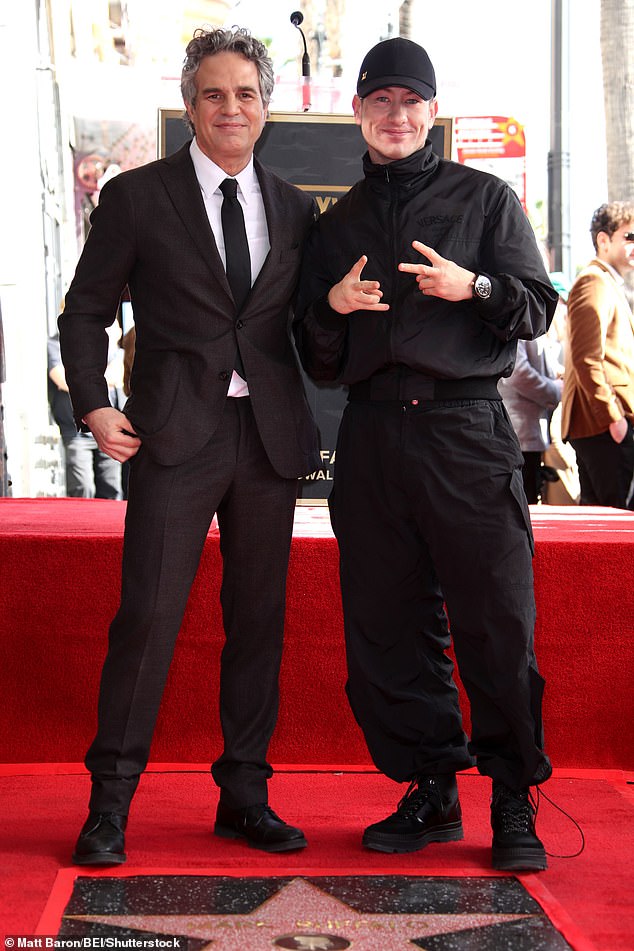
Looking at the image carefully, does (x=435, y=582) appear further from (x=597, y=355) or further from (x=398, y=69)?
(x=597, y=355)

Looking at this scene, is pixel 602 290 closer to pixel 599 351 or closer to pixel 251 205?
pixel 599 351

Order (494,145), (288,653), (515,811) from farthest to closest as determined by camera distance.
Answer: (494,145)
(288,653)
(515,811)

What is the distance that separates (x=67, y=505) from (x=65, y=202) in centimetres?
709

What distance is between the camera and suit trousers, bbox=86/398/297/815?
2.65 m

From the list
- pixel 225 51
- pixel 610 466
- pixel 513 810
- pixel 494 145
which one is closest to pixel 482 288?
pixel 225 51

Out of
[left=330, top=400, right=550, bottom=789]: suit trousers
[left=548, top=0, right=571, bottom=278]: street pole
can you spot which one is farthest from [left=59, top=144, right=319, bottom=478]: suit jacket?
[left=548, top=0, right=571, bottom=278]: street pole

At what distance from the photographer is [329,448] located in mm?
4453

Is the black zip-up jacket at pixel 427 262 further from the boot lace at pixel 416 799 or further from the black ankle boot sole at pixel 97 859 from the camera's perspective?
the black ankle boot sole at pixel 97 859

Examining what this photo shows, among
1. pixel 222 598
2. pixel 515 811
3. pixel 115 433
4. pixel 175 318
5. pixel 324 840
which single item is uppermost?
pixel 175 318

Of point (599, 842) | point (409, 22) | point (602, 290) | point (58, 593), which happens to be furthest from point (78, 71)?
point (599, 842)

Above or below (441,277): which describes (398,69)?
above

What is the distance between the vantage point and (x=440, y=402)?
266cm

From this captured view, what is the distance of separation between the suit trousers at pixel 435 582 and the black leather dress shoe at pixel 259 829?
27cm

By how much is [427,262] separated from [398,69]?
41 centimetres
